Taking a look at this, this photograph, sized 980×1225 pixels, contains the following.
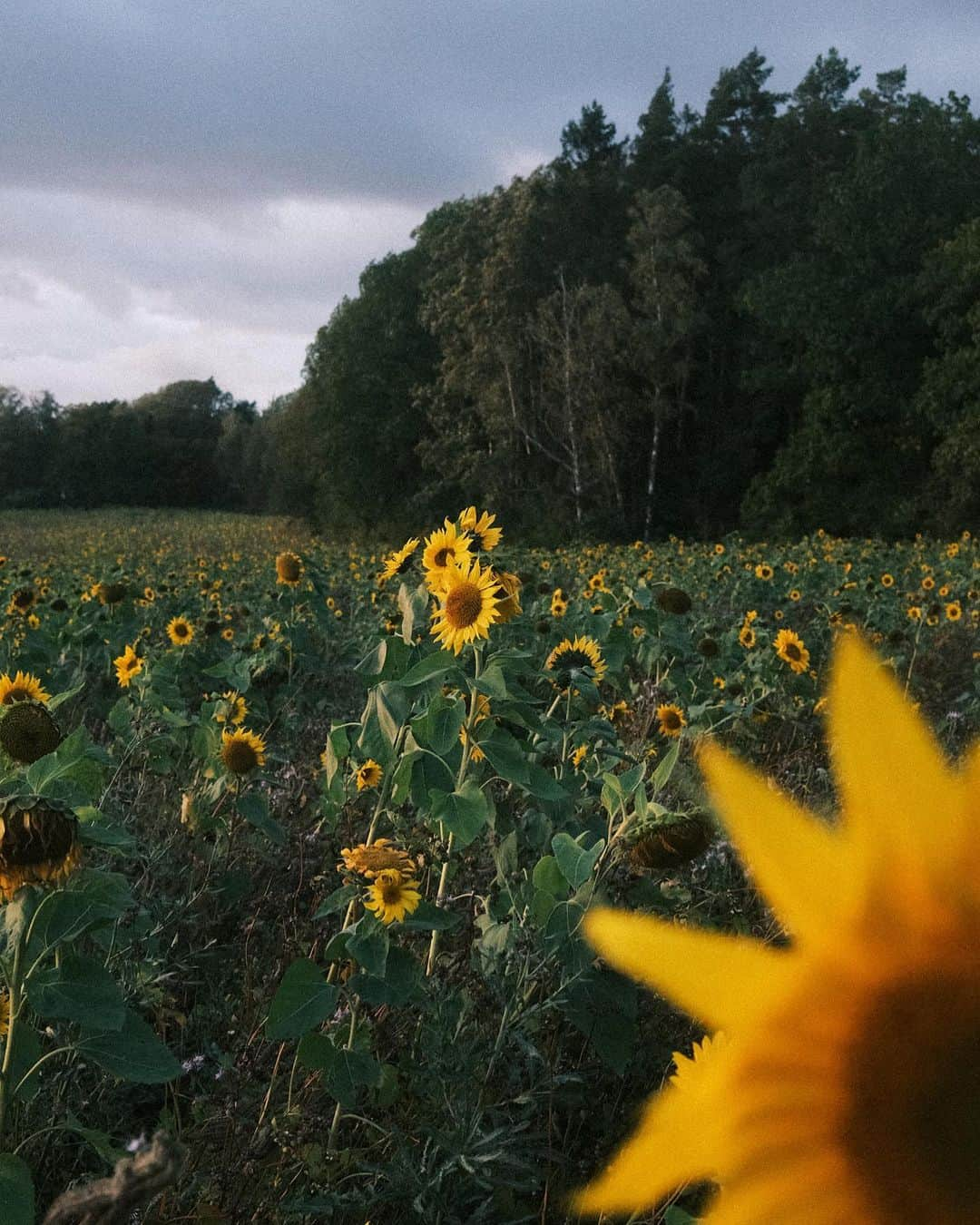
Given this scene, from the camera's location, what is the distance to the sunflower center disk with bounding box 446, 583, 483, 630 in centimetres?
212

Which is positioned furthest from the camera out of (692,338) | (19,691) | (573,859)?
(692,338)

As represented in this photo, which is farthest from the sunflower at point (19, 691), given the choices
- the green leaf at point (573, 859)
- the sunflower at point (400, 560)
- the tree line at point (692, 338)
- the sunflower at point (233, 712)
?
the tree line at point (692, 338)

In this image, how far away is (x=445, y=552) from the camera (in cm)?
235

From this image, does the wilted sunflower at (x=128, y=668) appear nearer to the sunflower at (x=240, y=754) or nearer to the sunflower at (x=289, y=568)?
the sunflower at (x=289, y=568)

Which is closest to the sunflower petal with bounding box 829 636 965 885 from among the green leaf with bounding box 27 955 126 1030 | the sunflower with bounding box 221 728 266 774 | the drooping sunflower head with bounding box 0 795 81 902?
the drooping sunflower head with bounding box 0 795 81 902

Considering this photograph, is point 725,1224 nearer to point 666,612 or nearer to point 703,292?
point 666,612

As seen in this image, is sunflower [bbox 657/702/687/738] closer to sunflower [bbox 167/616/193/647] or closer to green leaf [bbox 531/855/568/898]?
green leaf [bbox 531/855/568/898]

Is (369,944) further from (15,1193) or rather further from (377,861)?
(15,1193)

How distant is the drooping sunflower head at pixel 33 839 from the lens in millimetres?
1136

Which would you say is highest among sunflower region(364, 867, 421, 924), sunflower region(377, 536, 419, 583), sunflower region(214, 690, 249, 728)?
sunflower region(377, 536, 419, 583)

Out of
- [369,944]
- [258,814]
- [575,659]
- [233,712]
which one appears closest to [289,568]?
[233,712]

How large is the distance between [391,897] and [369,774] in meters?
0.73

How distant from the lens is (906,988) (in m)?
0.25

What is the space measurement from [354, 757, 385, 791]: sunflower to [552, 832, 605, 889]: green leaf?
32.2 inches
